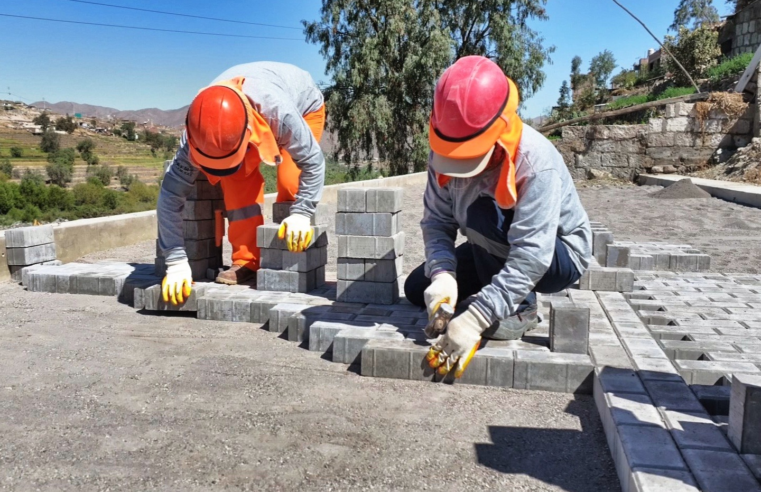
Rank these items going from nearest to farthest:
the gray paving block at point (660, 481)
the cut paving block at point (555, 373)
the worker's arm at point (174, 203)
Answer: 1. the gray paving block at point (660, 481)
2. the cut paving block at point (555, 373)
3. the worker's arm at point (174, 203)

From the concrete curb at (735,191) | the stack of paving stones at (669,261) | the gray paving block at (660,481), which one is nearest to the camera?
the gray paving block at (660,481)

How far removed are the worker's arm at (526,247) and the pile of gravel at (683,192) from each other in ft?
29.1

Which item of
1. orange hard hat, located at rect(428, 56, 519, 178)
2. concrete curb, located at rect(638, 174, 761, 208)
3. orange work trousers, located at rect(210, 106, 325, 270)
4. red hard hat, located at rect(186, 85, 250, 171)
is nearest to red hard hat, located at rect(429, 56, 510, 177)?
orange hard hat, located at rect(428, 56, 519, 178)

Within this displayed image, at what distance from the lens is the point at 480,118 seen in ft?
8.38

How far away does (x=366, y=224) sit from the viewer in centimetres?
371

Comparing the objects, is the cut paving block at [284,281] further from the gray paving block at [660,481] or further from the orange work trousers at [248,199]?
the gray paving block at [660,481]

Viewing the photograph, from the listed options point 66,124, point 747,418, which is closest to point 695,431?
point 747,418

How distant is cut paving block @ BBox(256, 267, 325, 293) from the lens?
4.11m

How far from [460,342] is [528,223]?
58 centimetres

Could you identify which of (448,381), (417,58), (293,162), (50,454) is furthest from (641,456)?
(417,58)

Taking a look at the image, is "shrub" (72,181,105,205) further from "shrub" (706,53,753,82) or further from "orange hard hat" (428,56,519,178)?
"orange hard hat" (428,56,519,178)

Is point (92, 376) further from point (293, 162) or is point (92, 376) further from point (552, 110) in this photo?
point (552, 110)

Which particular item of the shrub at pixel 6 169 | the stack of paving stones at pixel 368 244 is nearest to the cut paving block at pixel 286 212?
the stack of paving stones at pixel 368 244

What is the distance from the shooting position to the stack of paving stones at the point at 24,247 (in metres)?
4.90
